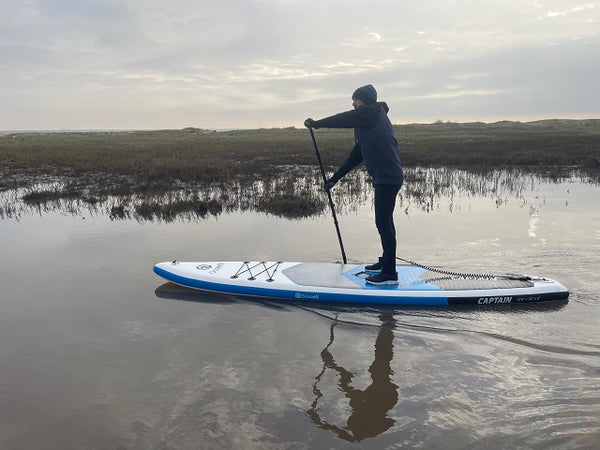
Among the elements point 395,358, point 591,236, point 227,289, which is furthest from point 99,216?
point 591,236

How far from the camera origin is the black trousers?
672 centimetres

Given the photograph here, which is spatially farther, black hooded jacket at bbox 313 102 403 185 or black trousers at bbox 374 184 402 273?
black trousers at bbox 374 184 402 273

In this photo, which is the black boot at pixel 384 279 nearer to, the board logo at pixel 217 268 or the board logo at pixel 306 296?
the board logo at pixel 306 296

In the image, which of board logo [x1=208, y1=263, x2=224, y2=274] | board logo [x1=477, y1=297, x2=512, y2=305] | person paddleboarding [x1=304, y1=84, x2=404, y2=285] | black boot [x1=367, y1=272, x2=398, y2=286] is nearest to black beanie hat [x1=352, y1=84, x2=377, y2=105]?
person paddleboarding [x1=304, y1=84, x2=404, y2=285]

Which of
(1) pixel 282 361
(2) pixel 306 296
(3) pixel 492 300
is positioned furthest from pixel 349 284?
(1) pixel 282 361

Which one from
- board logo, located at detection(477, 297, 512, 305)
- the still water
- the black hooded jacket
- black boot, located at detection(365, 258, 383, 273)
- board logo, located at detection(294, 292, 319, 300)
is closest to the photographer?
the still water

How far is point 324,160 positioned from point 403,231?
1596cm

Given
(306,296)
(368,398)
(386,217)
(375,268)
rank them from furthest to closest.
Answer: (375,268), (306,296), (386,217), (368,398)

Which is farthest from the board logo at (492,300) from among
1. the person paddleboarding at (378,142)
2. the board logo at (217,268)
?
the board logo at (217,268)

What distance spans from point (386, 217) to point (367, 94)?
1.79m

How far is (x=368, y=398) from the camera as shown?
4.48 metres

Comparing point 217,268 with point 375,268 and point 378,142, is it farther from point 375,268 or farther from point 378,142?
point 378,142

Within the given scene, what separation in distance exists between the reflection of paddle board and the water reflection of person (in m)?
1.25

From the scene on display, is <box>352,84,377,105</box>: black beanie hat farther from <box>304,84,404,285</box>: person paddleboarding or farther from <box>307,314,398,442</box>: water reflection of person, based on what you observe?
<box>307,314,398,442</box>: water reflection of person
